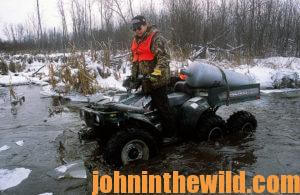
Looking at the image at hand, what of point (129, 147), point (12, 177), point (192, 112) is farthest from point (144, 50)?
point (12, 177)

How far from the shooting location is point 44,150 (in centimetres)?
589

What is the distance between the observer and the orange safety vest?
5027 mm

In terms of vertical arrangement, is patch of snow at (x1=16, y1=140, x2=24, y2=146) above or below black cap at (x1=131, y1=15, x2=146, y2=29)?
below

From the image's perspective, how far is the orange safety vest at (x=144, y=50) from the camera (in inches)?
198

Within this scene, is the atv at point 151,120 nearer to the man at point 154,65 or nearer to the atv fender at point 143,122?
the atv fender at point 143,122

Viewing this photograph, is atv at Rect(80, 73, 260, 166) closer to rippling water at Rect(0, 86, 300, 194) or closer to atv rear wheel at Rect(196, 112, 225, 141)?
atv rear wheel at Rect(196, 112, 225, 141)

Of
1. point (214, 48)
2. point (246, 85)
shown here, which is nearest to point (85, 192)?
point (246, 85)

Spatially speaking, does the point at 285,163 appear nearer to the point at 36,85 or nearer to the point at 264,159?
the point at 264,159

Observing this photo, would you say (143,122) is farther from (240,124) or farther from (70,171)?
(240,124)

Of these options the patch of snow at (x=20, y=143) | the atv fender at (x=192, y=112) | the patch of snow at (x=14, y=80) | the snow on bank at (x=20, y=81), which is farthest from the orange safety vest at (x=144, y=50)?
the patch of snow at (x=14, y=80)

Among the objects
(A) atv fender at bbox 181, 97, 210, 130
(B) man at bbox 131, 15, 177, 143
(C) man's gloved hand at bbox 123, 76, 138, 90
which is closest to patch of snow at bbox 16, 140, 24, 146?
(C) man's gloved hand at bbox 123, 76, 138, 90

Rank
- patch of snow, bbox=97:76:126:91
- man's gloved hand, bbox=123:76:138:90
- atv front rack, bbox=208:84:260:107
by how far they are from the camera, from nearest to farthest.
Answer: man's gloved hand, bbox=123:76:138:90 → atv front rack, bbox=208:84:260:107 → patch of snow, bbox=97:76:126:91

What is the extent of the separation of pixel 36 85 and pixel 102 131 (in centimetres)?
1073

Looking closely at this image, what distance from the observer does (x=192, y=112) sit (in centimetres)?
541
